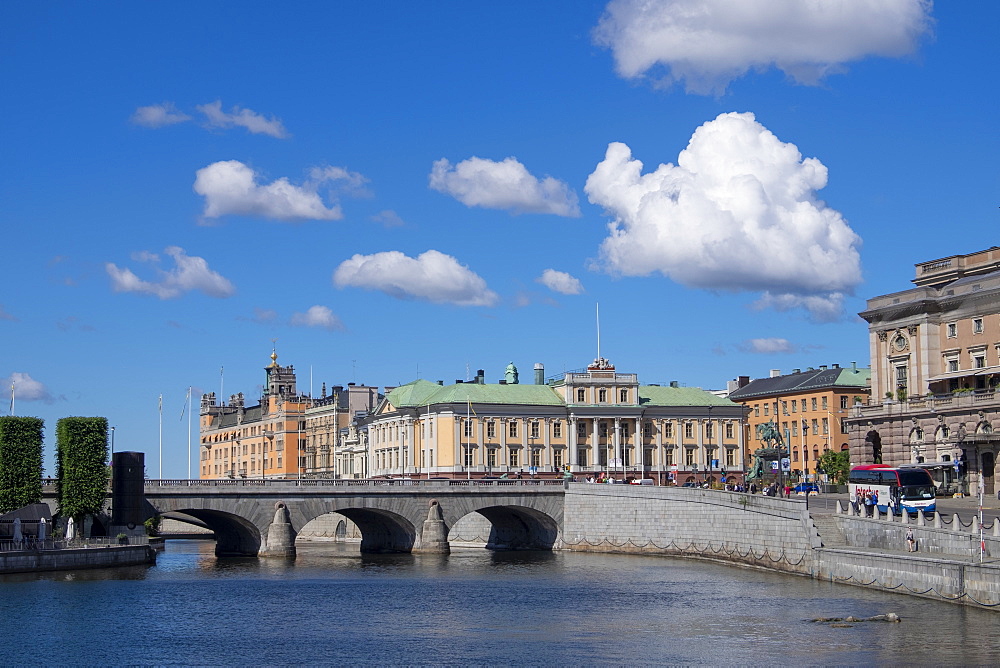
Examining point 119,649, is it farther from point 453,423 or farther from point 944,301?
point 453,423

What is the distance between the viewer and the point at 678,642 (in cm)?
6456

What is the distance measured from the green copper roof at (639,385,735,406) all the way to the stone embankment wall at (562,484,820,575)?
59.5 m

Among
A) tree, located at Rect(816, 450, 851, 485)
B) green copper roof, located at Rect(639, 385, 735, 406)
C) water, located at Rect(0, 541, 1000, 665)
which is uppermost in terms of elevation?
green copper roof, located at Rect(639, 385, 735, 406)

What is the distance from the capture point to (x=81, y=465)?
112062 mm

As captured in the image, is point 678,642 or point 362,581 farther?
point 362,581

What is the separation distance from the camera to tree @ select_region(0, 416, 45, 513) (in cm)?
10831

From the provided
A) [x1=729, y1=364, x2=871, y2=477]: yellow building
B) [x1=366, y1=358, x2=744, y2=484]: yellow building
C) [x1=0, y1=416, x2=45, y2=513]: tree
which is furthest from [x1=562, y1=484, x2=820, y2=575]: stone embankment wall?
[x1=729, y1=364, x2=871, y2=477]: yellow building

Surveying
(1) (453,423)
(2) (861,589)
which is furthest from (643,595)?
(1) (453,423)

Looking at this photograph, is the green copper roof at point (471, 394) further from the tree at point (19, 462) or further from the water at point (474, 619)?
the water at point (474, 619)

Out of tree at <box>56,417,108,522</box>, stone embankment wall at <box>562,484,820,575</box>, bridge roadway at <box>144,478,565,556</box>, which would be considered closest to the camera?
stone embankment wall at <box>562,484,820,575</box>

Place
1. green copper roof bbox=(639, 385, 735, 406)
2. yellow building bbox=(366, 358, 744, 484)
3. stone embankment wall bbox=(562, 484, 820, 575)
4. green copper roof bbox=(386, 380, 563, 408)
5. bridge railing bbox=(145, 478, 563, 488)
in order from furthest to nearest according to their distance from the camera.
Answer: green copper roof bbox=(639, 385, 735, 406), green copper roof bbox=(386, 380, 563, 408), yellow building bbox=(366, 358, 744, 484), bridge railing bbox=(145, 478, 563, 488), stone embankment wall bbox=(562, 484, 820, 575)

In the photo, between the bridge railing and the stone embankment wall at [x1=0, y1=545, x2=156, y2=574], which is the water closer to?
the stone embankment wall at [x1=0, y1=545, x2=156, y2=574]

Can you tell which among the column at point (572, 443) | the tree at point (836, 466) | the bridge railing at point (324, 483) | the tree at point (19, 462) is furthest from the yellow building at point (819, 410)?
the tree at point (19, 462)

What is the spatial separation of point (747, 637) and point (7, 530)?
58.3m
